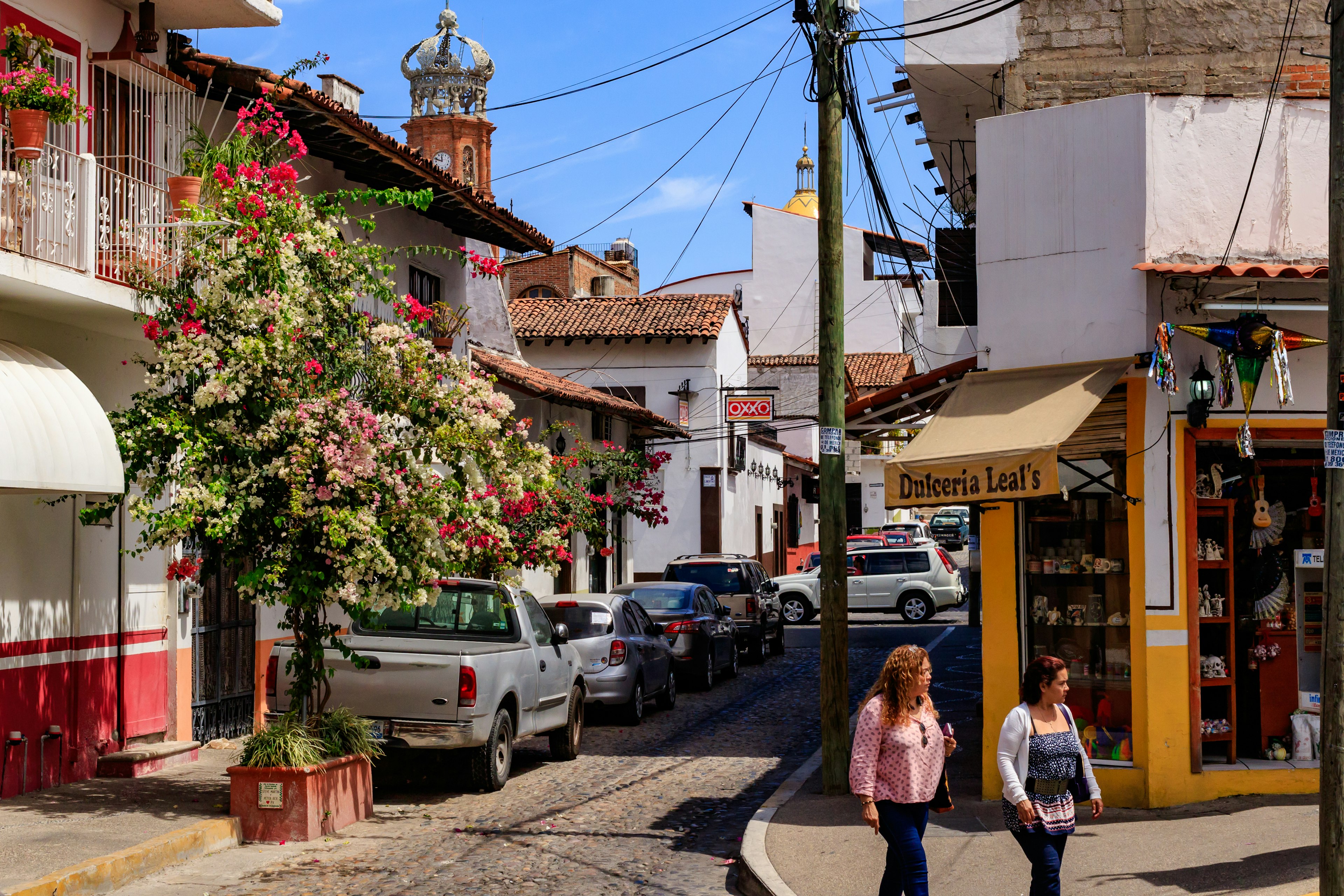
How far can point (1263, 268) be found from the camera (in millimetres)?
10023

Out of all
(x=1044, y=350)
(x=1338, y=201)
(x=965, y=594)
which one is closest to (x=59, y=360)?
(x=1044, y=350)

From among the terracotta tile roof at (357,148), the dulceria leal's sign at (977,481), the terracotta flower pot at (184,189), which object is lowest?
the dulceria leal's sign at (977,481)

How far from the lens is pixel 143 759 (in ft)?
39.8

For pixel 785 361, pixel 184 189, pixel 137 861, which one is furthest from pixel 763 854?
pixel 785 361

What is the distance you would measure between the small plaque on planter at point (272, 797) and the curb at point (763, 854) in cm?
338

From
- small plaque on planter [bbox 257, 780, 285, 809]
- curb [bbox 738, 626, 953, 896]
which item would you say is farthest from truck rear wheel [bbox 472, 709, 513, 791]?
curb [bbox 738, 626, 953, 896]

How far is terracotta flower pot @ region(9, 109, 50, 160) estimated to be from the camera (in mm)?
10234

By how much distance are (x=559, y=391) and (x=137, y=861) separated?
1703cm

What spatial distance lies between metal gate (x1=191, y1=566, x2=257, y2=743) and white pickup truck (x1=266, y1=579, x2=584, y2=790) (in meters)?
2.63

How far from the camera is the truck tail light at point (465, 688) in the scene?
11.0 m

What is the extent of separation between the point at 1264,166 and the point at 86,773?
11239 mm

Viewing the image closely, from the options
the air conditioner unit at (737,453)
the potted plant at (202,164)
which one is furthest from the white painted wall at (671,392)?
the potted plant at (202,164)

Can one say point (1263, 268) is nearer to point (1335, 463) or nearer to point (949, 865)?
point (1335, 463)

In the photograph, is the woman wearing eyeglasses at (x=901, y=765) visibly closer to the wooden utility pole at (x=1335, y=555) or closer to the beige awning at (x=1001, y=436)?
the wooden utility pole at (x=1335, y=555)
